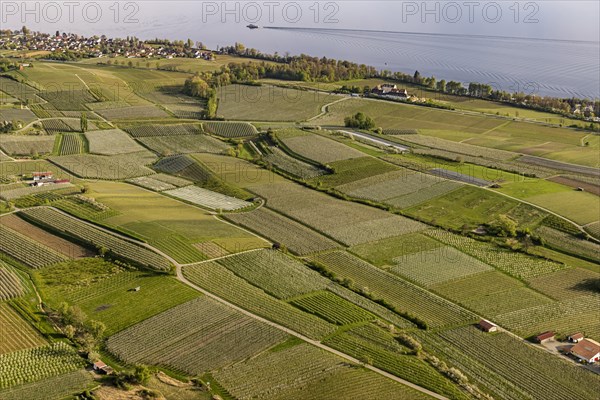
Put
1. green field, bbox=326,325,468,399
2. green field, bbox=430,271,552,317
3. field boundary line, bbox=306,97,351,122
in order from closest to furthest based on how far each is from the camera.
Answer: green field, bbox=326,325,468,399 → green field, bbox=430,271,552,317 → field boundary line, bbox=306,97,351,122

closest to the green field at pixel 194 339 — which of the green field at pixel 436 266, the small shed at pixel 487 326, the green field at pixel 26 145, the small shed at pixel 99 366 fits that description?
the small shed at pixel 99 366

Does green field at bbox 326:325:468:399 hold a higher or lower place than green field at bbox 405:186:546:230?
lower

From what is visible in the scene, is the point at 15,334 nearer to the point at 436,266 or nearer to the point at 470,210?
the point at 436,266

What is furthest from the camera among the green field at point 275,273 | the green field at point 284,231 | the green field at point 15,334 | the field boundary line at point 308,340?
the green field at point 284,231

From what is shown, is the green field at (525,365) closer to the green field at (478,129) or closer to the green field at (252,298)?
the green field at (252,298)

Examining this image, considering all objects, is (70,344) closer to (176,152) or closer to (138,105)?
(176,152)

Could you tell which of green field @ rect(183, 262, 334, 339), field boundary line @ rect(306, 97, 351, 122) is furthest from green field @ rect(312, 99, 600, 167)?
green field @ rect(183, 262, 334, 339)

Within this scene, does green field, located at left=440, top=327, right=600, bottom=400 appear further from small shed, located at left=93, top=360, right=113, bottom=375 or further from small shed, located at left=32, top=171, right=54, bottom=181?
small shed, located at left=32, top=171, right=54, bottom=181

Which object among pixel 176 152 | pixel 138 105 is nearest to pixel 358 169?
pixel 176 152

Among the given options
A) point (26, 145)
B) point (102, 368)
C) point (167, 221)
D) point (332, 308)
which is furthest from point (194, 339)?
point (26, 145)

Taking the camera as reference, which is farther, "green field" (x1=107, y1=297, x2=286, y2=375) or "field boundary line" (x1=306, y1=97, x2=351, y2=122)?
"field boundary line" (x1=306, y1=97, x2=351, y2=122)
